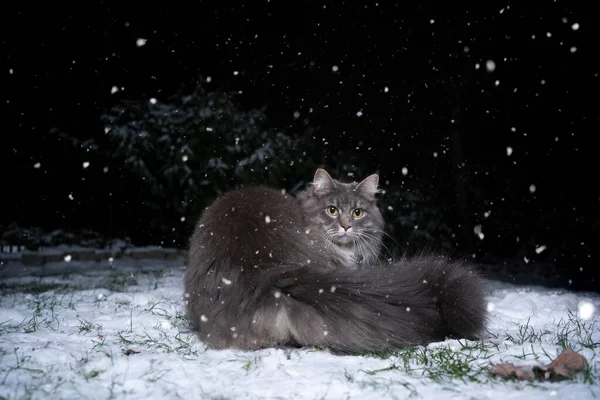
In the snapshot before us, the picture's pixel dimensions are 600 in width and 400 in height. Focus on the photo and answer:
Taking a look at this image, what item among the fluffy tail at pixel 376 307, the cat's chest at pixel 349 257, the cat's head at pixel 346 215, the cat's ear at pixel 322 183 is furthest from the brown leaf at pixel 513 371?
the cat's ear at pixel 322 183

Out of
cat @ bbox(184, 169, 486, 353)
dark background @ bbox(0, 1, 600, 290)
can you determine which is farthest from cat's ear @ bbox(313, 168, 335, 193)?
dark background @ bbox(0, 1, 600, 290)

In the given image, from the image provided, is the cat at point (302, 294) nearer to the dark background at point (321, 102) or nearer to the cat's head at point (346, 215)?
the cat's head at point (346, 215)

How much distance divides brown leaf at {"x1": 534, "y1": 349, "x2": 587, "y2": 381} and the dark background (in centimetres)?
426

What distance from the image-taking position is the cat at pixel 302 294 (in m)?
2.08

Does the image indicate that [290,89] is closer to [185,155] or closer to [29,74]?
[185,155]

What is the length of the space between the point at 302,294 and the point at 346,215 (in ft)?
4.32

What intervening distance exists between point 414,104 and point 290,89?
198 cm

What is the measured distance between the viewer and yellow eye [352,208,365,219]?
11.2 ft

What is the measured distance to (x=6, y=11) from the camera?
642 centimetres

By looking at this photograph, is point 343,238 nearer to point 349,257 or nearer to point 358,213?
point 349,257

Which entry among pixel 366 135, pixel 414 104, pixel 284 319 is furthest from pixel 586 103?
pixel 284 319

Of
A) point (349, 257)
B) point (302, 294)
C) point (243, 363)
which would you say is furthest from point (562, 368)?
point (349, 257)

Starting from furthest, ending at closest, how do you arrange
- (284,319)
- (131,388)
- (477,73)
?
(477,73), (284,319), (131,388)

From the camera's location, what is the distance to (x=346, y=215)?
3.30 metres
